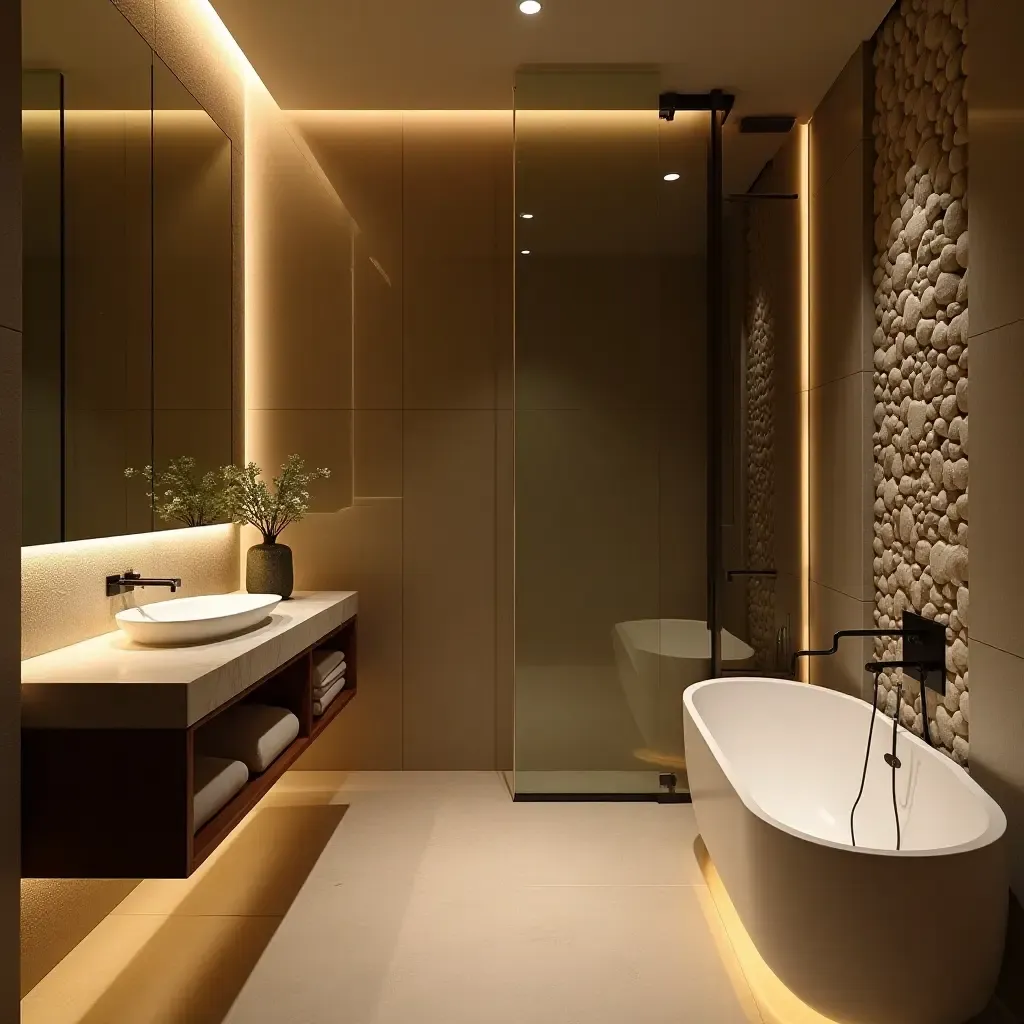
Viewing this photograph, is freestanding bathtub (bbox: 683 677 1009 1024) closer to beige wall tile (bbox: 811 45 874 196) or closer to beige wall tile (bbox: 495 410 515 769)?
beige wall tile (bbox: 495 410 515 769)

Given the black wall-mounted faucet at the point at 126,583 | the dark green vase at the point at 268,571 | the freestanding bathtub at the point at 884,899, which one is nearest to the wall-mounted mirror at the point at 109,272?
the black wall-mounted faucet at the point at 126,583

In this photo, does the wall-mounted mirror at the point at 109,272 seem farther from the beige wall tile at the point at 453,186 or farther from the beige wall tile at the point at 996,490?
the beige wall tile at the point at 996,490

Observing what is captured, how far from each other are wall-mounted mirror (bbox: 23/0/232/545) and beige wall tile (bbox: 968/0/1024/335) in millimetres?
2497

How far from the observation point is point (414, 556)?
144 inches

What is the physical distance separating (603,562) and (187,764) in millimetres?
1957

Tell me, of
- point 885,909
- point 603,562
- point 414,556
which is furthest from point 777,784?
point 414,556

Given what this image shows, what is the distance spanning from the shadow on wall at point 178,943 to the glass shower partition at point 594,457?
1092 mm

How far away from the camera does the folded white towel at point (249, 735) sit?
2344 mm

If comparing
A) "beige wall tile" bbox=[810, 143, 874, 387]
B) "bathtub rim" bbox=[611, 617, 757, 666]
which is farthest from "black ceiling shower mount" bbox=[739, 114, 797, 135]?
"bathtub rim" bbox=[611, 617, 757, 666]

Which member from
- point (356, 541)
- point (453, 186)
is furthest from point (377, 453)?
point (453, 186)

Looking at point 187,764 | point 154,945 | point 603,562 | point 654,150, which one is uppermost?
point 654,150

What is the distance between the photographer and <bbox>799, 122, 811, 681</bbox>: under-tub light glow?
3539mm

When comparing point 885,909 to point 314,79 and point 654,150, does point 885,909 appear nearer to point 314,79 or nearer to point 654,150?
point 654,150

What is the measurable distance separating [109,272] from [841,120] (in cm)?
277
